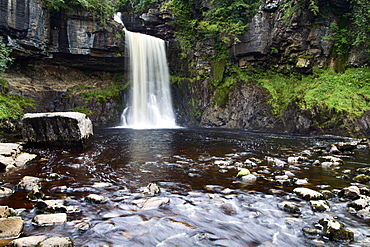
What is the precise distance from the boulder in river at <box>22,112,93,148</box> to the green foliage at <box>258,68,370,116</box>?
14518 millimetres

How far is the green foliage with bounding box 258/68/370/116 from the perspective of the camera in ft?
46.9

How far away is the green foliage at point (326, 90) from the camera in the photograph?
1429 centimetres

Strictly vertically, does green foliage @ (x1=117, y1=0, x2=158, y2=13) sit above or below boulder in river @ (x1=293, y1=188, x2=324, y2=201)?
above

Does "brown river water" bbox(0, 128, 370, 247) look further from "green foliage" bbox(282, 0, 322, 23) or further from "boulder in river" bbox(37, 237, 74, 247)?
"green foliage" bbox(282, 0, 322, 23)

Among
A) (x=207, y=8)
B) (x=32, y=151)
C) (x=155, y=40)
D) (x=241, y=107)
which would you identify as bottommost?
(x=32, y=151)

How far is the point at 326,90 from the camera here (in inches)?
638

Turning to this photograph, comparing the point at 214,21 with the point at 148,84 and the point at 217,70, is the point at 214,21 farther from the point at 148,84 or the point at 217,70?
the point at 148,84

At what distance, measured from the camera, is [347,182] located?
516 centimetres

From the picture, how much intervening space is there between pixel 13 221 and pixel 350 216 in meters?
4.91

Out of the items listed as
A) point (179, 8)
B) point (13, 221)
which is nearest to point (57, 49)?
point (179, 8)

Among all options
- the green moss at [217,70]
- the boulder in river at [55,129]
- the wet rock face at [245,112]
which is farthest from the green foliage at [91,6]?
the boulder in river at [55,129]

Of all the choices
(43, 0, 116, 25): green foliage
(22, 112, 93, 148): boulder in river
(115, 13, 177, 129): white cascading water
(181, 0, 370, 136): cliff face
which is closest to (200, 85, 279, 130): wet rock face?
(181, 0, 370, 136): cliff face

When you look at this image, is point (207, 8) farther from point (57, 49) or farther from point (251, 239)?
point (251, 239)

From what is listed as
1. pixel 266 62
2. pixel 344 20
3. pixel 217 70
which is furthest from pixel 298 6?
pixel 217 70
